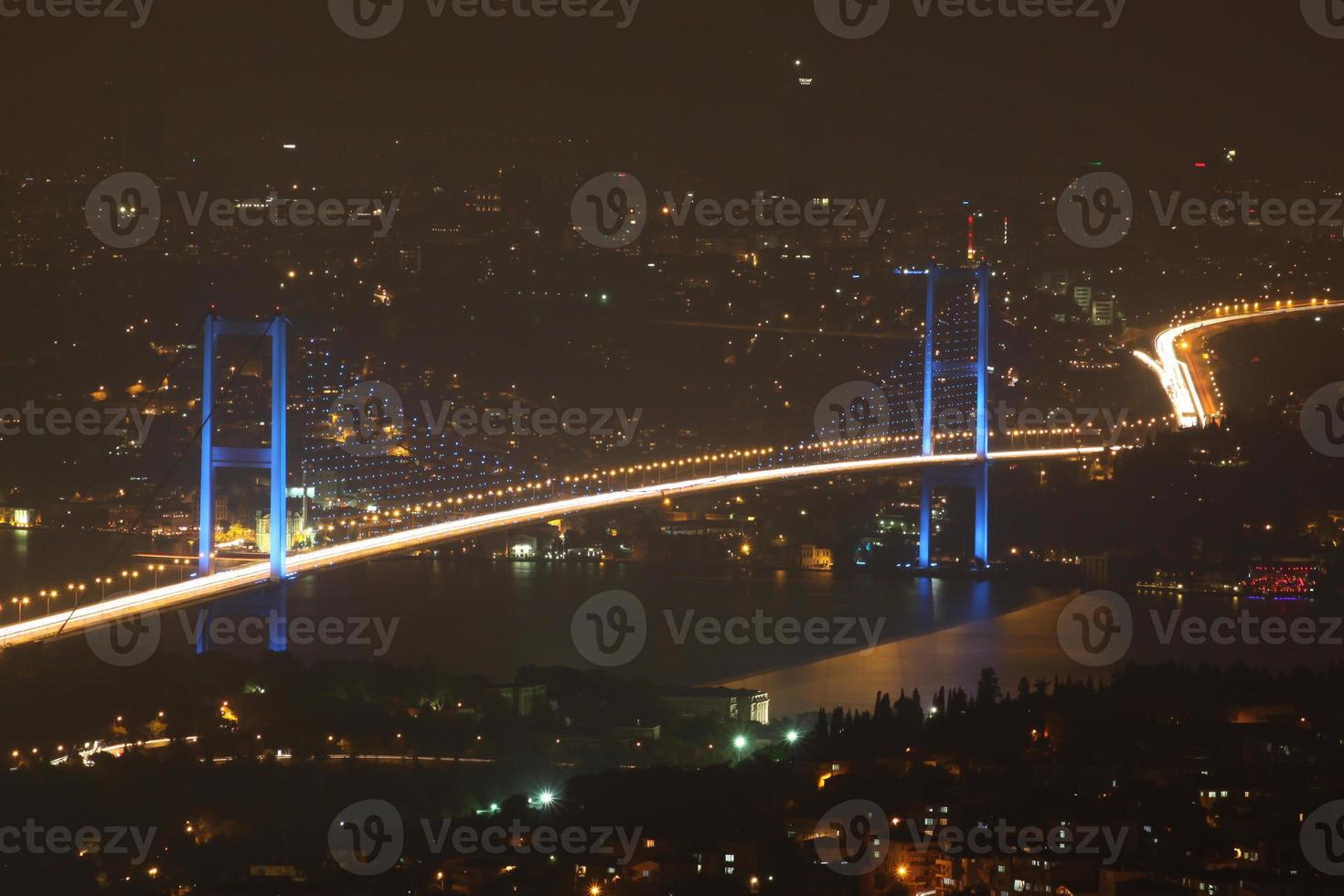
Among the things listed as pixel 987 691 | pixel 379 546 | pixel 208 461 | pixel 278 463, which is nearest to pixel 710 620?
Answer: pixel 379 546

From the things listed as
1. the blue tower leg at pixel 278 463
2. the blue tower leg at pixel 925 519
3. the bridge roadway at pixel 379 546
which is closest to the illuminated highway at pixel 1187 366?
the blue tower leg at pixel 925 519

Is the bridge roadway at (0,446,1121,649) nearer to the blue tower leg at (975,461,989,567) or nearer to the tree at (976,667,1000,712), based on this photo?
the blue tower leg at (975,461,989,567)

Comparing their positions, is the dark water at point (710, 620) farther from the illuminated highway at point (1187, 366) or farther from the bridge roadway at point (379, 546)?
the illuminated highway at point (1187, 366)

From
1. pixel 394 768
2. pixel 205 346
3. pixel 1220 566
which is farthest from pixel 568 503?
pixel 1220 566

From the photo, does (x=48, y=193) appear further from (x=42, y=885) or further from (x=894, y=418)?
(x=42, y=885)

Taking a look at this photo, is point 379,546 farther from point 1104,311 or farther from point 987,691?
point 1104,311
